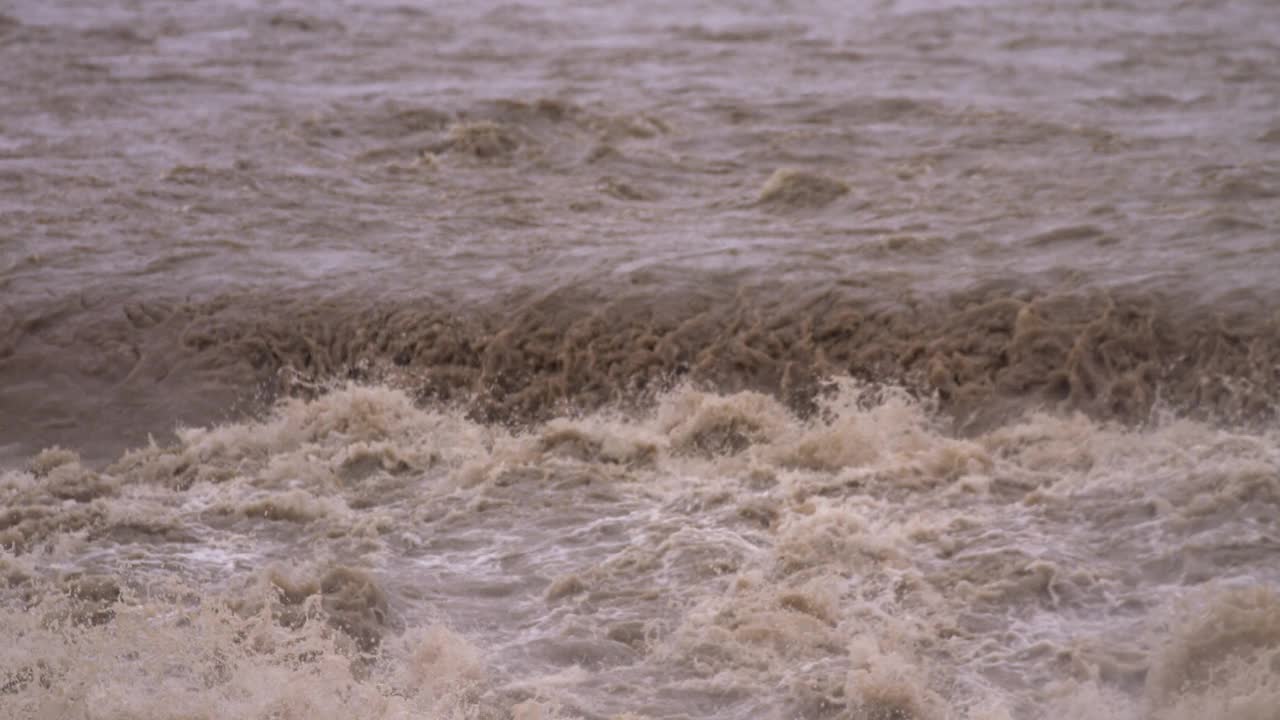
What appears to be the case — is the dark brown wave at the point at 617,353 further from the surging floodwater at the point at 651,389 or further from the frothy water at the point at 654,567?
the frothy water at the point at 654,567

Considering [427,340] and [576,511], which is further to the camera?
[427,340]

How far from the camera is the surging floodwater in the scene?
509 cm

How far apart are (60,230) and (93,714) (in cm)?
501

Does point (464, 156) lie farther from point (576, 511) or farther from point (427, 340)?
point (576, 511)

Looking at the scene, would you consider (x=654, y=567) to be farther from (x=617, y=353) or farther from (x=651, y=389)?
(x=617, y=353)

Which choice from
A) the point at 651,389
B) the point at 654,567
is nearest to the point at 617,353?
the point at 651,389

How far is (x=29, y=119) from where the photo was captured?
11.2 metres

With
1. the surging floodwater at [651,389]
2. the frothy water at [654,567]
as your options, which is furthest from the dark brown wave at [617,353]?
the frothy water at [654,567]

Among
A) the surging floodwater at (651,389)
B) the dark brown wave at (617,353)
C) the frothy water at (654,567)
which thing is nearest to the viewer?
the frothy water at (654,567)

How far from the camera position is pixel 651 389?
23.9ft

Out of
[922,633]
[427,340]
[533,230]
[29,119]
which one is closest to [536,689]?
[922,633]

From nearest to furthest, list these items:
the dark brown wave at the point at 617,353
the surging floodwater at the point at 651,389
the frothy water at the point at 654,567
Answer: the frothy water at the point at 654,567
the surging floodwater at the point at 651,389
the dark brown wave at the point at 617,353

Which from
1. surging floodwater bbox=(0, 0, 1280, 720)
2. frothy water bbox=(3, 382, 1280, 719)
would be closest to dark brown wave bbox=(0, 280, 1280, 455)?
surging floodwater bbox=(0, 0, 1280, 720)

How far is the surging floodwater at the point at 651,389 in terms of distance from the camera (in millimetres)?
5090
